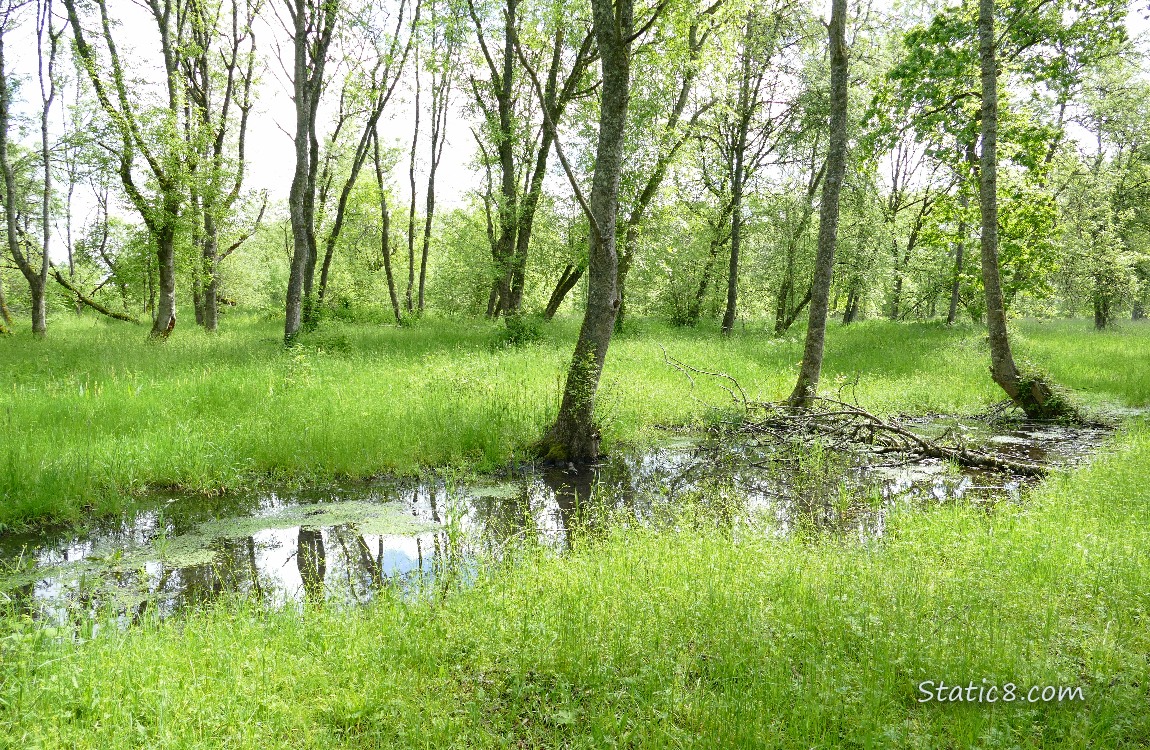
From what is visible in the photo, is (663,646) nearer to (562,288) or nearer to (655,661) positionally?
(655,661)

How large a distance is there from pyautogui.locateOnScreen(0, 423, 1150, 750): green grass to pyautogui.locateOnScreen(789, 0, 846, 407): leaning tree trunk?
5.96m

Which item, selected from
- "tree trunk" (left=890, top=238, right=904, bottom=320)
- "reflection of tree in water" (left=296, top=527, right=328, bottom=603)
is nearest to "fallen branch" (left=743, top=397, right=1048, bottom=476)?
"reflection of tree in water" (left=296, top=527, right=328, bottom=603)

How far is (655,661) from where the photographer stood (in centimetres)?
352

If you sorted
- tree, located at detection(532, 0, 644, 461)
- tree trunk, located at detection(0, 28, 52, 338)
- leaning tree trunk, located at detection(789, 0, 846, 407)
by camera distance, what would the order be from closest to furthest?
tree, located at detection(532, 0, 644, 461)
leaning tree trunk, located at detection(789, 0, 846, 407)
tree trunk, located at detection(0, 28, 52, 338)

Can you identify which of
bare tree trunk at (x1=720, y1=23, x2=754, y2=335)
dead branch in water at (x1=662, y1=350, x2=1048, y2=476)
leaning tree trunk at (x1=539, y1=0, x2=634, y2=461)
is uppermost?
bare tree trunk at (x1=720, y1=23, x2=754, y2=335)

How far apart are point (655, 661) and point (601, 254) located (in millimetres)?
5906

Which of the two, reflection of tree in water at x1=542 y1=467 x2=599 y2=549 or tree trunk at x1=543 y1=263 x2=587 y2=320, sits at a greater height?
tree trunk at x1=543 y1=263 x2=587 y2=320

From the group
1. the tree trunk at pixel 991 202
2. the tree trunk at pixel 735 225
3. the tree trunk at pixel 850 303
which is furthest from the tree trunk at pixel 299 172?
the tree trunk at pixel 850 303

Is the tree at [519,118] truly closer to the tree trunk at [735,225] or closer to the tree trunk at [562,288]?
the tree trunk at [562,288]

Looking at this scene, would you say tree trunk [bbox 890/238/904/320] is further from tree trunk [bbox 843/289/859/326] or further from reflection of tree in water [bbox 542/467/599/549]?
reflection of tree in water [bbox 542/467/599/549]

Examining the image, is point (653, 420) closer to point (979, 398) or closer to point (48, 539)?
point (979, 398)

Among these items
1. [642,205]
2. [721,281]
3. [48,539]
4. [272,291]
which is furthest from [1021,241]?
[272,291]

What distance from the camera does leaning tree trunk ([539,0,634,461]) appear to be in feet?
25.8

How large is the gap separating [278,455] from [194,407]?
2317mm
